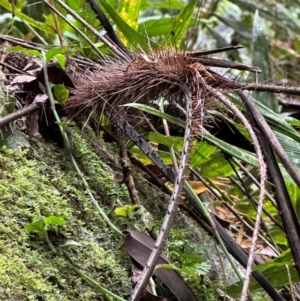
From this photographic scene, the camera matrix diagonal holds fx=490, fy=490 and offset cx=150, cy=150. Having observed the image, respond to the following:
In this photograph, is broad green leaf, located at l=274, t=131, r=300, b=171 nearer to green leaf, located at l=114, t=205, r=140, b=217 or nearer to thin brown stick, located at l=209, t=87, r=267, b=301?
thin brown stick, located at l=209, t=87, r=267, b=301

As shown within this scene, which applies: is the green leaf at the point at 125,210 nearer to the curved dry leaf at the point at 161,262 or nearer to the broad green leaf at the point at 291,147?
the curved dry leaf at the point at 161,262

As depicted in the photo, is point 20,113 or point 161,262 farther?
point 20,113

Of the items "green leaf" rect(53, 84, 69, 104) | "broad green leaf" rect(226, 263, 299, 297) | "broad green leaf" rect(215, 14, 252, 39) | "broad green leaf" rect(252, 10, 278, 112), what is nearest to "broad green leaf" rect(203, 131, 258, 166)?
"broad green leaf" rect(226, 263, 299, 297)

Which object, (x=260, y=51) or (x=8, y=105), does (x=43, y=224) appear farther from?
(x=260, y=51)

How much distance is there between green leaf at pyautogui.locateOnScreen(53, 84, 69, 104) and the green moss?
0.25 ft

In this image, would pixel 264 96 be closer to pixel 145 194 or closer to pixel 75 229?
pixel 145 194

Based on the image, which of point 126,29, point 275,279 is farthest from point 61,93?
point 275,279

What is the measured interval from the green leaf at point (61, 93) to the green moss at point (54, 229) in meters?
0.07

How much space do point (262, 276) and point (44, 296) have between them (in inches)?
13.4

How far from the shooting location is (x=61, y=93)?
2.87 feet

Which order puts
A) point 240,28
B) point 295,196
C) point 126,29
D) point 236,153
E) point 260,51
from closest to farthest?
point 236,153 < point 295,196 < point 126,29 < point 260,51 < point 240,28

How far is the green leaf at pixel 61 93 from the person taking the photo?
2.82 ft

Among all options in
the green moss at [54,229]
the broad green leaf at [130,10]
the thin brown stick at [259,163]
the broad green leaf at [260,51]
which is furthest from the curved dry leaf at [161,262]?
the broad green leaf at [260,51]

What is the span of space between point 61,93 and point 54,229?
0.29 m
